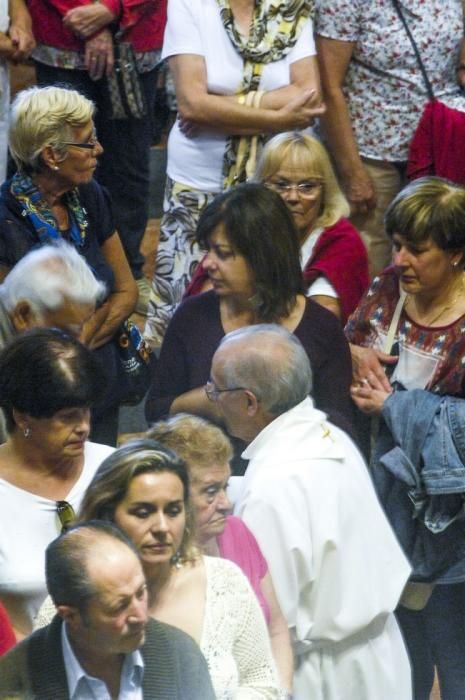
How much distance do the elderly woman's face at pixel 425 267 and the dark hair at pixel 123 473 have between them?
4.06 feet

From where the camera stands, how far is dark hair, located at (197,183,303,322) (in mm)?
4207

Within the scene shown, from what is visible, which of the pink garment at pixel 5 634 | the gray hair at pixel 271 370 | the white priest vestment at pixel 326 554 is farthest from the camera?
the gray hair at pixel 271 370

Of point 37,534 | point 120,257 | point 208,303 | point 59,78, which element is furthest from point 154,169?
point 37,534

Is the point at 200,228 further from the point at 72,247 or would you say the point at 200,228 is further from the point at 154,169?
the point at 154,169

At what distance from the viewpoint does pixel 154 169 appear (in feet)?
24.2

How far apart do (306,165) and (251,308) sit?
627 millimetres

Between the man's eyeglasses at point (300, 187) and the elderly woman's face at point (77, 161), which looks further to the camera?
the man's eyeglasses at point (300, 187)

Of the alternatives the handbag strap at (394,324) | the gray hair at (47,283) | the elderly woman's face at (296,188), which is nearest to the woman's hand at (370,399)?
the handbag strap at (394,324)

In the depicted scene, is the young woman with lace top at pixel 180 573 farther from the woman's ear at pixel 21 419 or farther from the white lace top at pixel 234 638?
the woman's ear at pixel 21 419

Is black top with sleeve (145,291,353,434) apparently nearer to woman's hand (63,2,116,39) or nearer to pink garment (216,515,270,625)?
pink garment (216,515,270,625)

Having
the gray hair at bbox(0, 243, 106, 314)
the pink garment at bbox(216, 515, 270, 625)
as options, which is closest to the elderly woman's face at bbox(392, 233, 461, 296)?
the gray hair at bbox(0, 243, 106, 314)

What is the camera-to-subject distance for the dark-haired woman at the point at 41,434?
3.52 m

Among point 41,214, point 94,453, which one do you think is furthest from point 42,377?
point 41,214

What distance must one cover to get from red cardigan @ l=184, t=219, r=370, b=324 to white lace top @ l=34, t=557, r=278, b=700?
1498mm
